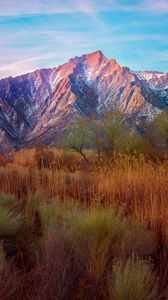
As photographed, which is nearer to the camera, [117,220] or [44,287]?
[44,287]

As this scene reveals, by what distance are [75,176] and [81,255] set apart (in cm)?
801

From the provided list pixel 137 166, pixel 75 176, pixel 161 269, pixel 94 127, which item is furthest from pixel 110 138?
pixel 161 269

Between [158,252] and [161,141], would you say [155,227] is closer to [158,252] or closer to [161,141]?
[158,252]

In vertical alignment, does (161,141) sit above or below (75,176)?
above

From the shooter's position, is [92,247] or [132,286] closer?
[132,286]

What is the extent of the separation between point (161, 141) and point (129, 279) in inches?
775

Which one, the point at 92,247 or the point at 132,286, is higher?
the point at 92,247

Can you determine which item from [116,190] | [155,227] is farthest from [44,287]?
[116,190]

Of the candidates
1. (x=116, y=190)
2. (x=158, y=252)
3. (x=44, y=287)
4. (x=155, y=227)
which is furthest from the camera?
(x=116, y=190)

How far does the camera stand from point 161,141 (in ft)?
75.7

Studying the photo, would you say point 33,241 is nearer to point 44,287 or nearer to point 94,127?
point 44,287

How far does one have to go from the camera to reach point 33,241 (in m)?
5.84

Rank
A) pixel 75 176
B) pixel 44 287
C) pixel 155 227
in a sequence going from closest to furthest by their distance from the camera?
pixel 44 287 → pixel 155 227 → pixel 75 176

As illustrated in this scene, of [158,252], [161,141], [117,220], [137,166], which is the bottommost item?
[158,252]
